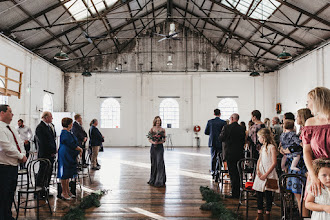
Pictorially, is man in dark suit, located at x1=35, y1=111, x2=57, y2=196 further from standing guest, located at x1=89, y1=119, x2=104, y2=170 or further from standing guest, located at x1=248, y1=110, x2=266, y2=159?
standing guest, located at x1=248, y1=110, x2=266, y2=159

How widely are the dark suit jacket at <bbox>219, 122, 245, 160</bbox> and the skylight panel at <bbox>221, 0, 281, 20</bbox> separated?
25.0 ft

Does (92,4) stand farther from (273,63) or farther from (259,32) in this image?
(273,63)

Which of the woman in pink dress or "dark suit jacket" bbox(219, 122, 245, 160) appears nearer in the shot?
the woman in pink dress

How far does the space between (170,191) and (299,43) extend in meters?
10.1

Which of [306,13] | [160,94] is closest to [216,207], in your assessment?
[306,13]

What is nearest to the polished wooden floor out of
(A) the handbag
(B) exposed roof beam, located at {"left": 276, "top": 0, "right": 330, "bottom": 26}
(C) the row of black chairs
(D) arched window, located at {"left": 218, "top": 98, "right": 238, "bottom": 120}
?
(C) the row of black chairs

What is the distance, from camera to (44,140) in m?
4.72

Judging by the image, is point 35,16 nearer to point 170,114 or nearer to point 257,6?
point 257,6

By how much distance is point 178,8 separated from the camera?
1515cm

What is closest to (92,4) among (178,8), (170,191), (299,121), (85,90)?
(178,8)

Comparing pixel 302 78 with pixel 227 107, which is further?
pixel 227 107

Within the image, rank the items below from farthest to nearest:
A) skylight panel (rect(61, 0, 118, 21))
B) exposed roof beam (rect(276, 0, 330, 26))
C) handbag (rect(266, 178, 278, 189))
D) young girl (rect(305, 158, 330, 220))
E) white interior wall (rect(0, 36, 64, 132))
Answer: skylight panel (rect(61, 0, 118, 21))
white interior wall (rect(0, 36, 64, 132))
exposed roof beam (rect(276, 0, 330, 26))
handbag (rect(266, 178, 278, 189))
young girl (rect(305, 158, 330, 220))

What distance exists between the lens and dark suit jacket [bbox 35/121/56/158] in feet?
15.4

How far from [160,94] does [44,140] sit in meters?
12.1
